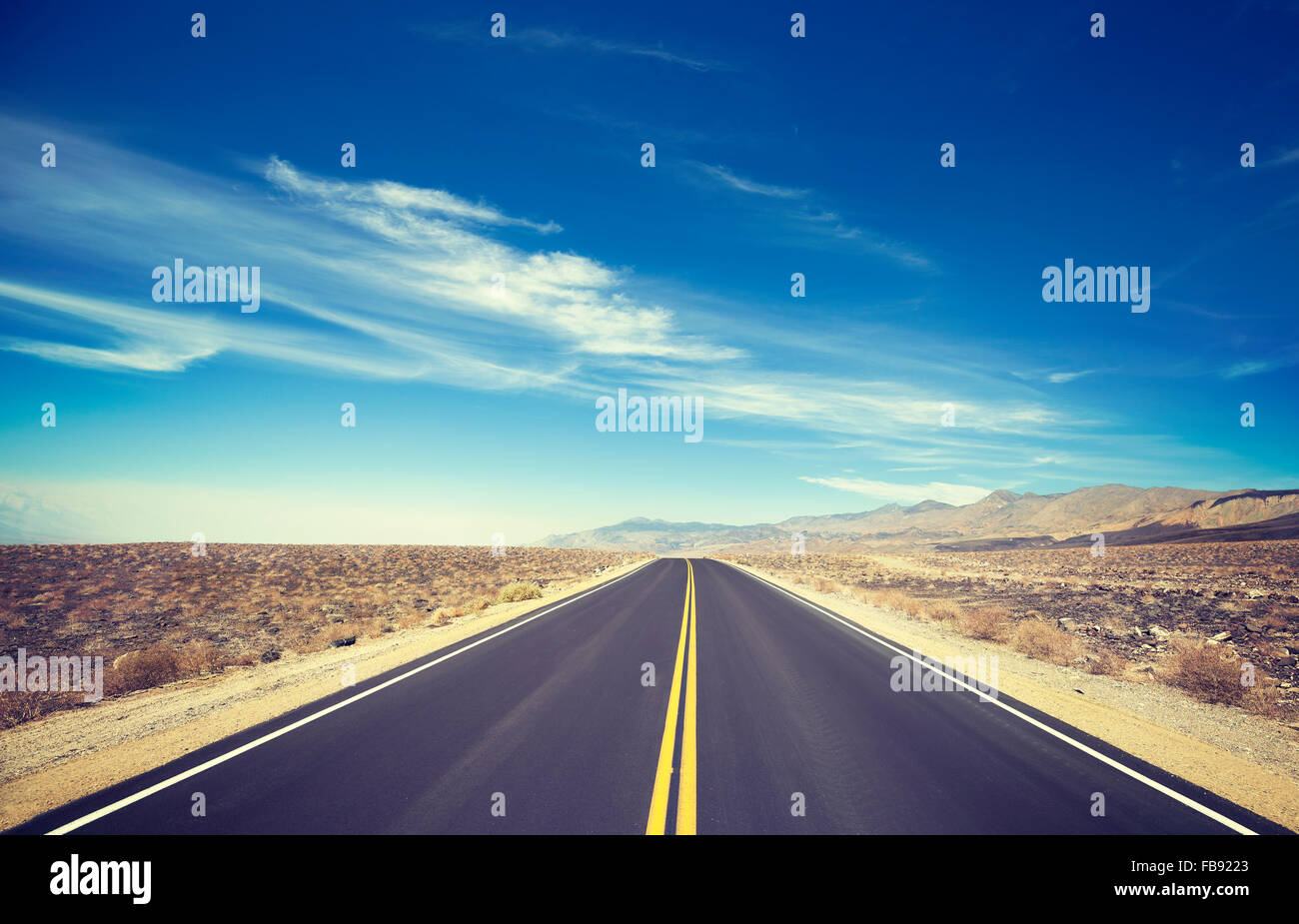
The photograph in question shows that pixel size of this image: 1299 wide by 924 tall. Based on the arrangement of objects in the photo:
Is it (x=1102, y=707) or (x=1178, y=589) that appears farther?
(x=1178, y=589)

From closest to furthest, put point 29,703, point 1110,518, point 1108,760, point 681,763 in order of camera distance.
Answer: point 681,763 → point 1108,760 → point 29,703 → point 1110,518

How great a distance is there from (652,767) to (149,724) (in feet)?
22.6

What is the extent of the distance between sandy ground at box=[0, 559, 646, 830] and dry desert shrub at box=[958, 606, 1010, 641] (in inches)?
555

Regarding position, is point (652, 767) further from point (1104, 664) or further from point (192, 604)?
point (192, 604)

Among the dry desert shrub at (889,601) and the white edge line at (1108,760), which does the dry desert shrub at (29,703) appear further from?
the dry desert shrub at (889,601)

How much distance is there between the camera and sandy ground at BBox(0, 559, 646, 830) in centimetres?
504

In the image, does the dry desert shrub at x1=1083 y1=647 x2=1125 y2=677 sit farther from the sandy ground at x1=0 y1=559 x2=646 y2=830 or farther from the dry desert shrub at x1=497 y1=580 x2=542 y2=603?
the dry desert shrub at x1=497 y1=580 x2=542 y2=603

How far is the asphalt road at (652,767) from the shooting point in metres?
4.20

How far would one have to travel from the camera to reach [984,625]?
15789mm

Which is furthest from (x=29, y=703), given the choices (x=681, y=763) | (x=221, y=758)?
(x=681, y=763)

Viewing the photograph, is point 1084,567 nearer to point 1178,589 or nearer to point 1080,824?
point 1178,589
